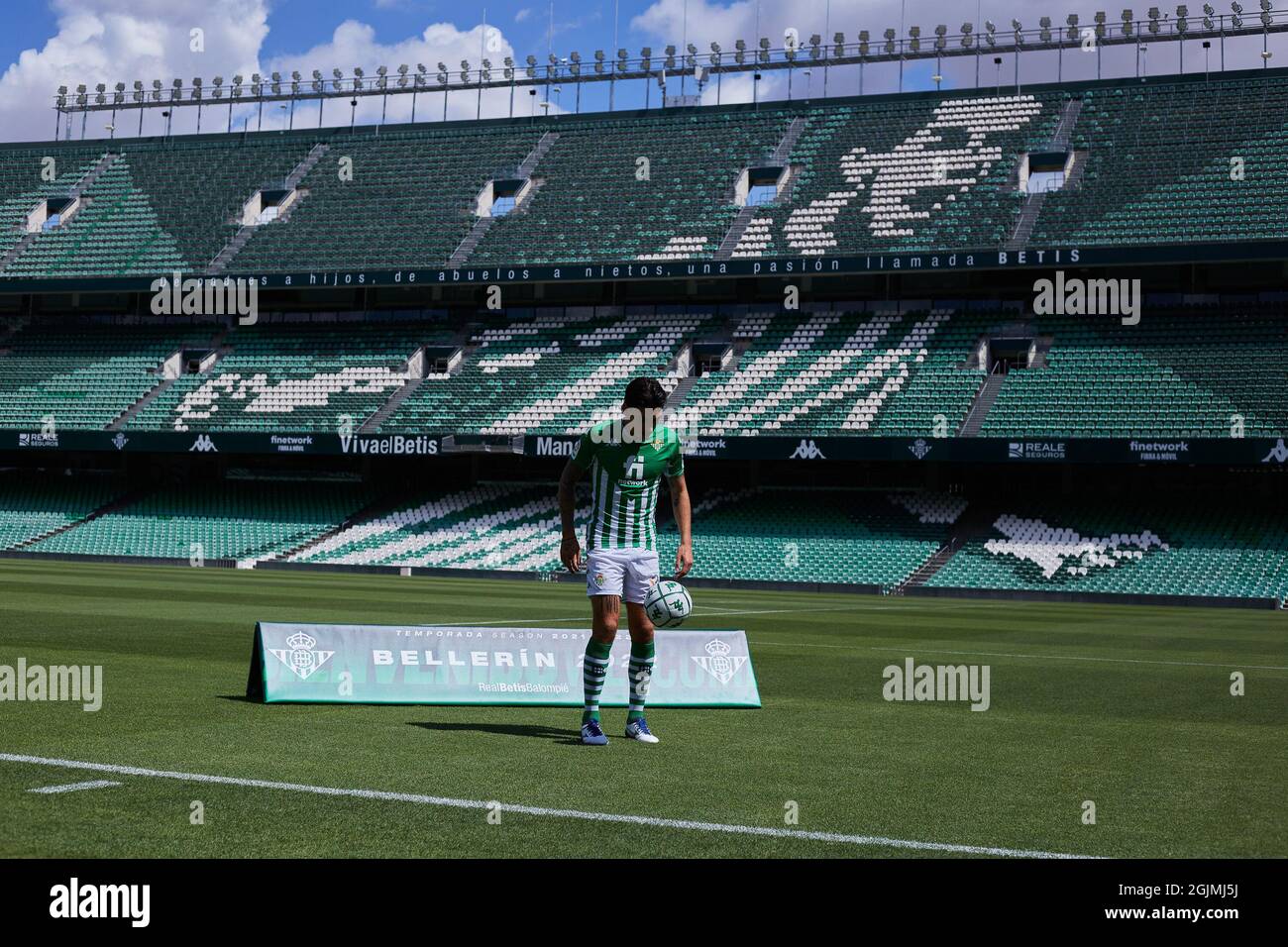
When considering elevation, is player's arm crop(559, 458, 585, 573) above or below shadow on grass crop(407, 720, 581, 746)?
above

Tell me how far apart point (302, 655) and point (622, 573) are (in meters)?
3.30

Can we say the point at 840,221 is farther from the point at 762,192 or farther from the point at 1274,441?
the point at 1274,441

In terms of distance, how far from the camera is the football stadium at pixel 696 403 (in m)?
12.6

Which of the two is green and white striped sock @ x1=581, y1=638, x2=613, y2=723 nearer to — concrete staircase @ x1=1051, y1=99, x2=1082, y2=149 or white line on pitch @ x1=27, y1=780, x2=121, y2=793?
white line on pitch @ x1=27, y1=780, x2=121, y2=793

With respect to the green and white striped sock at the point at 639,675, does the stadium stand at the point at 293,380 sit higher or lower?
higher

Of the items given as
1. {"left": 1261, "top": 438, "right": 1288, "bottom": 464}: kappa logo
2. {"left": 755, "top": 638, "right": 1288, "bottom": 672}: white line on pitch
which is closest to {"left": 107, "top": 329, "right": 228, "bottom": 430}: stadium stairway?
{"left": 1261, "top": 438, "right": 1288, "bottom": 464}: kappa logo

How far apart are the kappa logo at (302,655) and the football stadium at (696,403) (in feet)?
0.09

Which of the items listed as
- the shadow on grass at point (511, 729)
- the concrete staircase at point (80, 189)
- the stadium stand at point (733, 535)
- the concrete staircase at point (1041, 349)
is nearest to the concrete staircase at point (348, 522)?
the stadium stand at point (733, 535)

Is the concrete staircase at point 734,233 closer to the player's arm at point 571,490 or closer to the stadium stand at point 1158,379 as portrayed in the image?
the stadium stand at point 1158,379

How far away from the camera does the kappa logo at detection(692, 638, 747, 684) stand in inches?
487

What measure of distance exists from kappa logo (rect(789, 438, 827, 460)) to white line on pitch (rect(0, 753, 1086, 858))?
1603 inches
